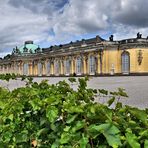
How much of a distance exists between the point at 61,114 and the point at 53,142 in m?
0.17

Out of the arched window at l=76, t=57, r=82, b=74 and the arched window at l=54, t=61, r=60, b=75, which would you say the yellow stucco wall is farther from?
the arched window at l=54, t=61, r=60, b=75

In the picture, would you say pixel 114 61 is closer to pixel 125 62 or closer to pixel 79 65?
pixel 125 62

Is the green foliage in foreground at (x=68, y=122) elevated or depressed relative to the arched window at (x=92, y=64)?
depressed

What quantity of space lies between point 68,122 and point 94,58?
6222cm

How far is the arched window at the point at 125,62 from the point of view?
60.3 meters

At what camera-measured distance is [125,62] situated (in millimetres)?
61219

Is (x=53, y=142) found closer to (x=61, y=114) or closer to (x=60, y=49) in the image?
(x=61, y=114)

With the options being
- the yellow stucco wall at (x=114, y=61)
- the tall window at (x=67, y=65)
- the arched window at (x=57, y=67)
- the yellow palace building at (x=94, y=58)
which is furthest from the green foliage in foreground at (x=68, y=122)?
the arched window at (x=57, y=67)

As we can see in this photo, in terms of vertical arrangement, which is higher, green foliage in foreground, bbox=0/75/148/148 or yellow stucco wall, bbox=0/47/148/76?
yellow stucco wall, bbox=0/47/148/76

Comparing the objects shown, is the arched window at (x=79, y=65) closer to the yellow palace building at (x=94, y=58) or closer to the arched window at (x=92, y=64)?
the yellow palace building at (x=94, y=58)

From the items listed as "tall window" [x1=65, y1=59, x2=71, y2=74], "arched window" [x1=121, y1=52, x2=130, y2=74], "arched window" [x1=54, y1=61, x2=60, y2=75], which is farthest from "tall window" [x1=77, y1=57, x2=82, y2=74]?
"arched window" [x1=121, y1=52, x2=130, y2=74]

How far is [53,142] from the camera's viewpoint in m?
2.22

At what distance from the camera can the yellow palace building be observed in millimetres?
59125

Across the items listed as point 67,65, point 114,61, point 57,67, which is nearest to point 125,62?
point 114,61
